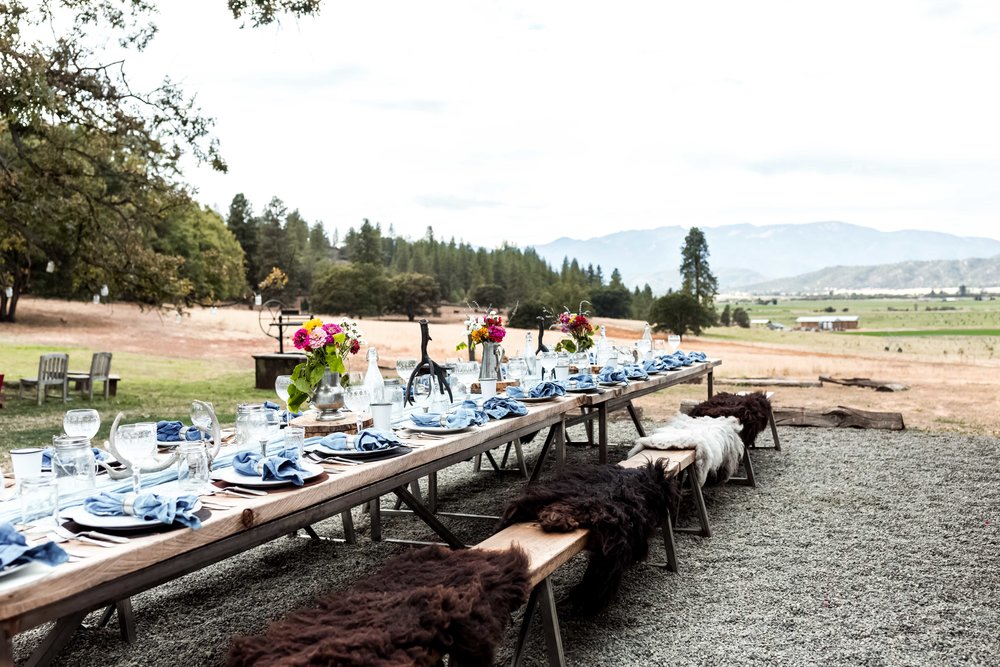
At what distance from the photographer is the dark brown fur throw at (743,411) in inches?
212

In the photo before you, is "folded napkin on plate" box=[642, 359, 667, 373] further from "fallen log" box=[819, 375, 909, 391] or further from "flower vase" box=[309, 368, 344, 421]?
"fallen log" box=[819, 375, 909, 391]

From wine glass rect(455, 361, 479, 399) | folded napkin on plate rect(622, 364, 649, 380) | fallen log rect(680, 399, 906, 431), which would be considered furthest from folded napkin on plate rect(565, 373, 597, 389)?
fallen log rect(680, 399, 906, 431)

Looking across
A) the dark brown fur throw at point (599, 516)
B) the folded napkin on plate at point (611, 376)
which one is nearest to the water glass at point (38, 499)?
the dark brown fur throw at point (599, 516)

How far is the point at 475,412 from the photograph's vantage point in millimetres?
3152

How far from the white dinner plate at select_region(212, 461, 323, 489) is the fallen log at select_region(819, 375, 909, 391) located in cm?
969

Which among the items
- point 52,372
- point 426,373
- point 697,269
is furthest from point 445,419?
point 697,269

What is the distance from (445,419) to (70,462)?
1.37m

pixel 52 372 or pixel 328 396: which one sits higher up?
pixel 328 396

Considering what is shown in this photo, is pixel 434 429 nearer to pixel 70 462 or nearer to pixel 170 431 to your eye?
pixel 170 431

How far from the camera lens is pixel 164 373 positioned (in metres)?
15.5

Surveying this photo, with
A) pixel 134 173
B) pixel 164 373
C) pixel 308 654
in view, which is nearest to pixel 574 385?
pixel 308 654

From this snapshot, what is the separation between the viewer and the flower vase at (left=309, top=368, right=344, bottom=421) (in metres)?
3.05

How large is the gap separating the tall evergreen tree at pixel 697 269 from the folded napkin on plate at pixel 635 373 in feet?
50.3

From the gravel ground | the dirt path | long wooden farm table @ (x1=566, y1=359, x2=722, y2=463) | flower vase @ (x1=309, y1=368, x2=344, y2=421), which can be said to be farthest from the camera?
the dirt path
